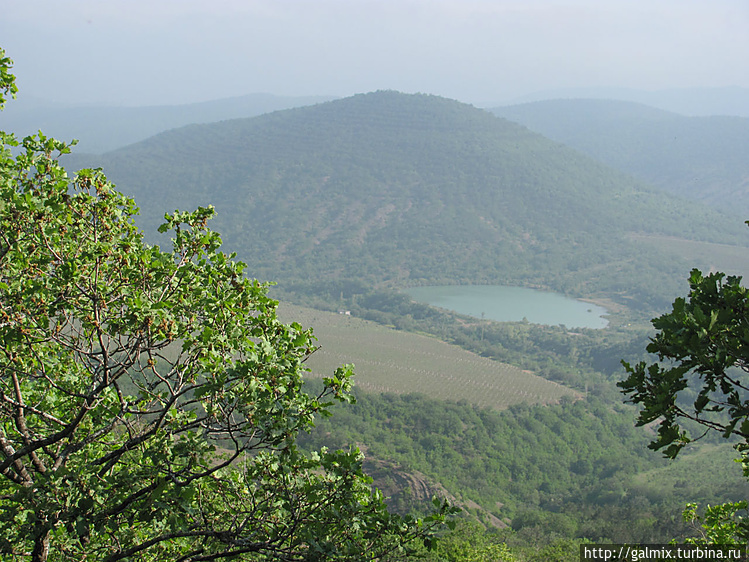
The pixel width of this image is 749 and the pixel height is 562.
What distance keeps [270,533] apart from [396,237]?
470 feet

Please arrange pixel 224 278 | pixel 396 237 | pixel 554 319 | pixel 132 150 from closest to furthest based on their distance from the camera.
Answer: pixel 224 278 < pixel 554 319 < pixel 396 237 < pixel 132 150

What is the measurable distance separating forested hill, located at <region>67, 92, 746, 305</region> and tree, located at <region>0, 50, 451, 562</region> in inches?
4572

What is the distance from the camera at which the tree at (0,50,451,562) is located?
440 centimetres

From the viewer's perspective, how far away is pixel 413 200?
162125 millimetres

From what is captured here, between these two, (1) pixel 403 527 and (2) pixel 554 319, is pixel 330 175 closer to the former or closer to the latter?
(2) pixel 554 319

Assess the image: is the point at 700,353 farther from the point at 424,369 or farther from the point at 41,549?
the point at 424,369

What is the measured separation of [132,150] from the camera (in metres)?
191

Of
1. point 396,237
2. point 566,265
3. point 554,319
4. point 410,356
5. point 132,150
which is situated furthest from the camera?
point 132,150

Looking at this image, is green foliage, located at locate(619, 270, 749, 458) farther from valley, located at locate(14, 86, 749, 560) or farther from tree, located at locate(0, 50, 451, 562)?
valley, located at locate(14, 86, 749, 560)

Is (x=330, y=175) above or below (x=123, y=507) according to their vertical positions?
above

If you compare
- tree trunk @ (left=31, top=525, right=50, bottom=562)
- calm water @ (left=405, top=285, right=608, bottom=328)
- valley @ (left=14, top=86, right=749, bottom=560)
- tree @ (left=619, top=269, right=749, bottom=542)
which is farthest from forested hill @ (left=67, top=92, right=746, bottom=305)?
tree trunk @ (left=31, top=525, right=50, bottom=562)

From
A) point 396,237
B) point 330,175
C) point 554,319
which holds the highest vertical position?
point 330,175

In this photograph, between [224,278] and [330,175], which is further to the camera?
[330,175]

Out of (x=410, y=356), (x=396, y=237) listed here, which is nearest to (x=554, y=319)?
(x=410, y=356)
